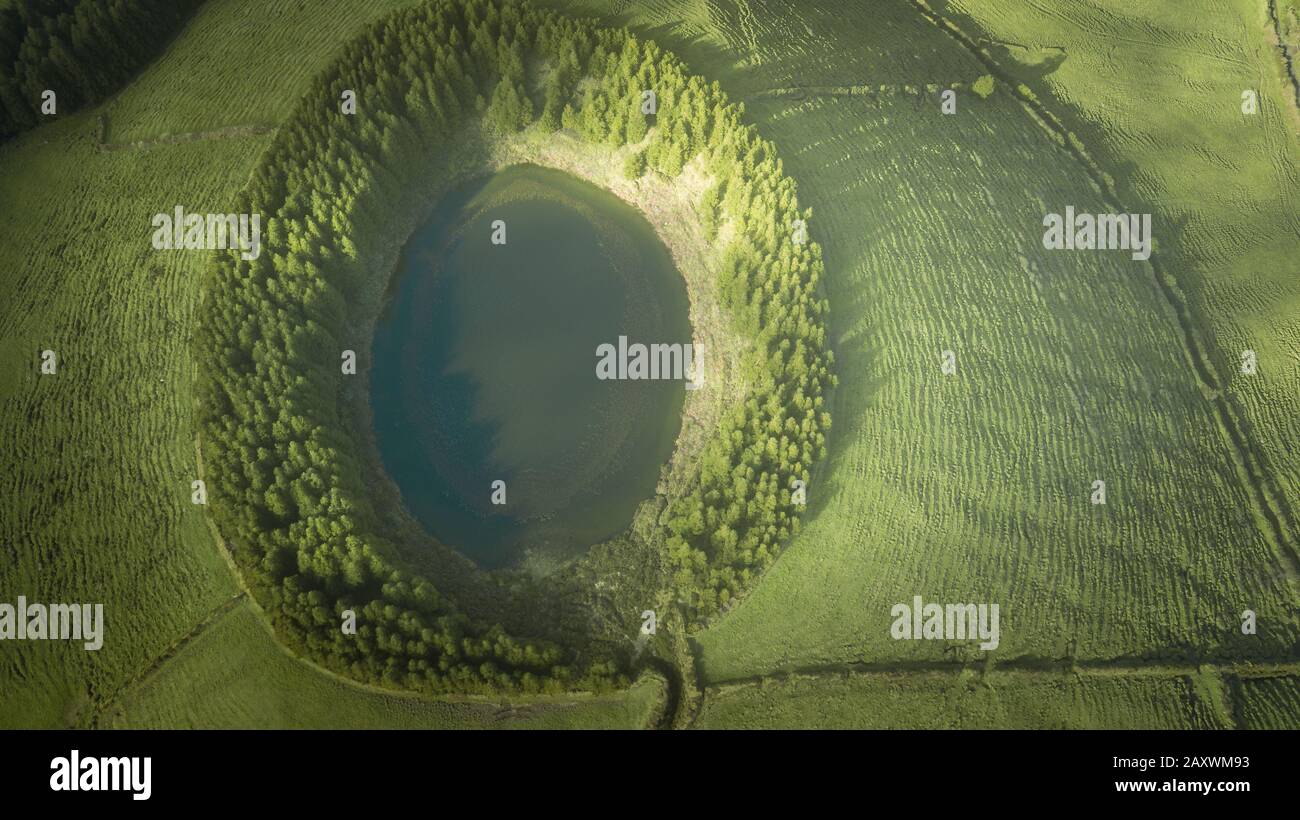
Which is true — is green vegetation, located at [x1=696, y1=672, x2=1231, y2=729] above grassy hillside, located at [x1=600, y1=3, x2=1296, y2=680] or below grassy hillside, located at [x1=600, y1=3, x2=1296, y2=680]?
below

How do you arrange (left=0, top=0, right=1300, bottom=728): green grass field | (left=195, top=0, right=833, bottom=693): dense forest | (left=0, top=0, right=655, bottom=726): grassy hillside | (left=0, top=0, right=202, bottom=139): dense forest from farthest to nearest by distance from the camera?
(left=0, top=0, right=202, bottom=139): dense forest → (left=0, top=0, right=1300, bottom=728): green grass field → (left=0, top=0, right=655, bottom=726): grassy hillside → (left=195, top=0, right=833, bottom=693): dense forest

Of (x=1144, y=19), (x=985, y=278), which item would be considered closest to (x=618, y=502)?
(x=985, y=278)

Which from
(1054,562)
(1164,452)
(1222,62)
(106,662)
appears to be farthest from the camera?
(1222,62)

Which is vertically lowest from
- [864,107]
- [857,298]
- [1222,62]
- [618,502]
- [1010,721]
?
[1010,721]

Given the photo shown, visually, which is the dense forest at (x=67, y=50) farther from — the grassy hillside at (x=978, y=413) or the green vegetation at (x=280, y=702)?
the green vegetation at (x=280, y=702)

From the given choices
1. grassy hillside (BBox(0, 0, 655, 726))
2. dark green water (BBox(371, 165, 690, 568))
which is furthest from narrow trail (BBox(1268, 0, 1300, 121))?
grassy hillside (BBox(0, 0, 655, 726))

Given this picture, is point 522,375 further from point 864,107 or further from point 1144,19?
point 1144,19

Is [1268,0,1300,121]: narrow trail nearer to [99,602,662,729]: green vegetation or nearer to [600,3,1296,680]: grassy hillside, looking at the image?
[600,3,1296,680]: grassy hillside
